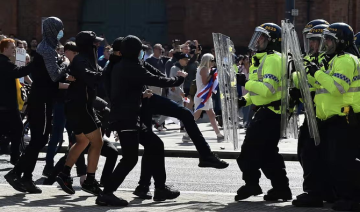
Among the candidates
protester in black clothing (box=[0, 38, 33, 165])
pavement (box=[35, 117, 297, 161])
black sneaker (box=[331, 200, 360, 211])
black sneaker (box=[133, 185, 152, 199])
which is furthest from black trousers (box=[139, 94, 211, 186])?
pavement (box=[35, 117, 297, 161])

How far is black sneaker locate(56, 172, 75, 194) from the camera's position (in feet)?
32.3

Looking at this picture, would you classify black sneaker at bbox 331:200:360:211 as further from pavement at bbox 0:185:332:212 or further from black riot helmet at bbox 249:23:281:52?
black riot helmet at bbox 249:23:281:52

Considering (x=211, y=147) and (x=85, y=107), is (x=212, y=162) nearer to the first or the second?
(x=85, y=107)

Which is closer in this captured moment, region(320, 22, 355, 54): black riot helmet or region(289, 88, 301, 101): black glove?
region(320, 22, 355, 54): black riot helmet

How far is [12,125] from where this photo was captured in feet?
39.7

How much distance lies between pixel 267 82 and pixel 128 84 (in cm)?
135

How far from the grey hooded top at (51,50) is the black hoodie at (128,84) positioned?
3.45ft

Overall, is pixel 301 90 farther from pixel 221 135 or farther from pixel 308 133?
pixel 221 135

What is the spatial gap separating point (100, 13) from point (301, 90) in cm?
2187

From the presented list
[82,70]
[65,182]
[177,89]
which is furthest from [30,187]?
[177,89]

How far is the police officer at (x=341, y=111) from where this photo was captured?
29.1 feet

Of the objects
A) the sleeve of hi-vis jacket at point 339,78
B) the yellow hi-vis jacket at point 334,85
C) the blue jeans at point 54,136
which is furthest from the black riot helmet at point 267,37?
the blue jeans at point 54,136

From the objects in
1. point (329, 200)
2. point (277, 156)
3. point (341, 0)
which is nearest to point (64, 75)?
point (277, 156)

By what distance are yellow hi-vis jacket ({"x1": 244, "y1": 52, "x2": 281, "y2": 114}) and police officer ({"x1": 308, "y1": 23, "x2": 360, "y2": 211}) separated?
43cm
